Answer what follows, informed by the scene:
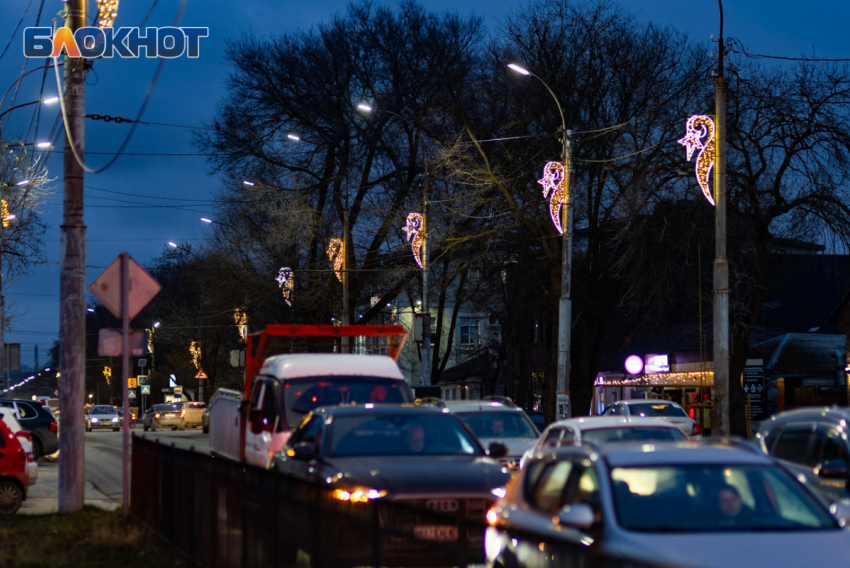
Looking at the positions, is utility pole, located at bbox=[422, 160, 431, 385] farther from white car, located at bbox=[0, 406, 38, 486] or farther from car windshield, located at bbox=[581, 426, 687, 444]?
car windshield, located at bbox=[581, 426, 687, 444]

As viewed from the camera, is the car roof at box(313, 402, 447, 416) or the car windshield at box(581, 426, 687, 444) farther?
the car windshield at box(581, 426, 687, 444)

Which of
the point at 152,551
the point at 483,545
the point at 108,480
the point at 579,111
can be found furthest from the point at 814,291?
the point at 483,545

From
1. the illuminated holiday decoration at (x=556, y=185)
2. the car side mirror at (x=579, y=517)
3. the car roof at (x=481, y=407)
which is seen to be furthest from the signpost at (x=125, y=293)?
the illuminated holiday decoration at (x=556, y=185)

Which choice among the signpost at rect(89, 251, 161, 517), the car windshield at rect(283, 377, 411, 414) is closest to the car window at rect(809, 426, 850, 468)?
the car windshield at rect(283, 377, 411, 414)

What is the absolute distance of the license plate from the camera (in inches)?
216

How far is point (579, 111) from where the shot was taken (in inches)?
1389

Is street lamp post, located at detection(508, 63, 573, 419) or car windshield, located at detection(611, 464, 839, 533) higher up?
street lamp post, located at detection(508, 63, 573, 419)

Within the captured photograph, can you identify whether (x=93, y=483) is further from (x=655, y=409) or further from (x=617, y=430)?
(x=655, y=409)

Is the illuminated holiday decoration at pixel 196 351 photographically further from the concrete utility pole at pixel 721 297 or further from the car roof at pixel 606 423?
the car roof at pixel 606 423

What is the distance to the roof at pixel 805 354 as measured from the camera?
4147 centimetres

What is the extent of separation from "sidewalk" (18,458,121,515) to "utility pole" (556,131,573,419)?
34.1ft

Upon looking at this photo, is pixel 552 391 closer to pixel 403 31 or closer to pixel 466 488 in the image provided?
pixel 403 31

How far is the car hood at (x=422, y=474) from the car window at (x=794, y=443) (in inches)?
104

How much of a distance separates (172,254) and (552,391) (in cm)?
6066
